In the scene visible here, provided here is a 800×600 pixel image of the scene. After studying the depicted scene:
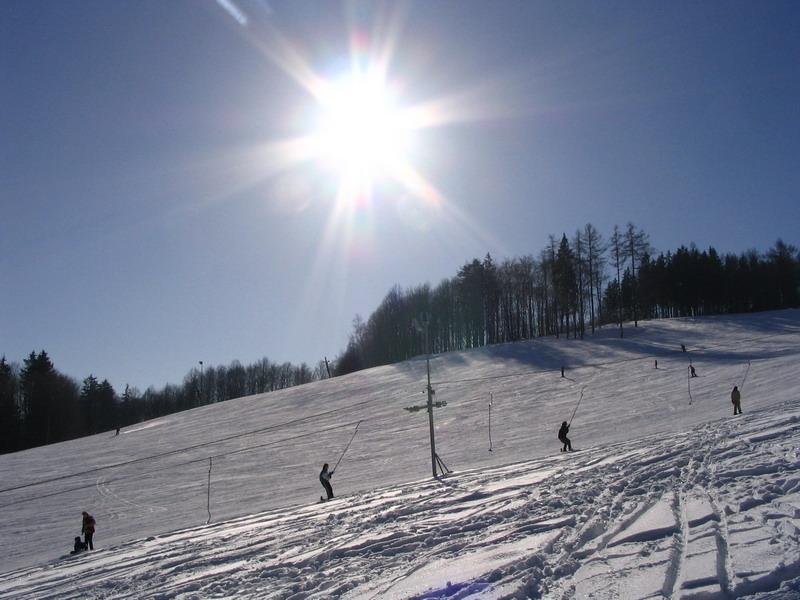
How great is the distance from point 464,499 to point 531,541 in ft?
15.4

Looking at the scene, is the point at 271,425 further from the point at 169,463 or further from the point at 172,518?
the point at 172,518

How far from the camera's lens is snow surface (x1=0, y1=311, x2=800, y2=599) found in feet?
23.0

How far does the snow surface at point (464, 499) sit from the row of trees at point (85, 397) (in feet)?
116

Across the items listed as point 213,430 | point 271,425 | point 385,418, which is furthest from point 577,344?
point 213,430

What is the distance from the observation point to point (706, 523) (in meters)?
7.65

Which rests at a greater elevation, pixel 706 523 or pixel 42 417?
pixel 706 523

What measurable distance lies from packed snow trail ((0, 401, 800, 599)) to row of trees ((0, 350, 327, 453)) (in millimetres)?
53214

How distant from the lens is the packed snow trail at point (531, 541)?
638 cm

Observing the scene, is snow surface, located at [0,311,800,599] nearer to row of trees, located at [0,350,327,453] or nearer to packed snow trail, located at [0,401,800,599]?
packed snow trail, located at [0,401,800,599]

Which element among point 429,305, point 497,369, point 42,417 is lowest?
point 42,417

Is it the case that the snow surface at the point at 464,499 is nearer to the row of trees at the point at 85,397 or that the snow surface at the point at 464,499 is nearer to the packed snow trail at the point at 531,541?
the packed snow trail at the point at 531,541

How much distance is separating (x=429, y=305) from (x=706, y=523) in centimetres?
8969

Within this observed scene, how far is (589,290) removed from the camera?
68438mm

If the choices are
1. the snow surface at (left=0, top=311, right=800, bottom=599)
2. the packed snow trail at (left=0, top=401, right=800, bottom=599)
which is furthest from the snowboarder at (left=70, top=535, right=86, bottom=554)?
the packed snow trail at (left=0, top=401, right=800, bottom=599)
